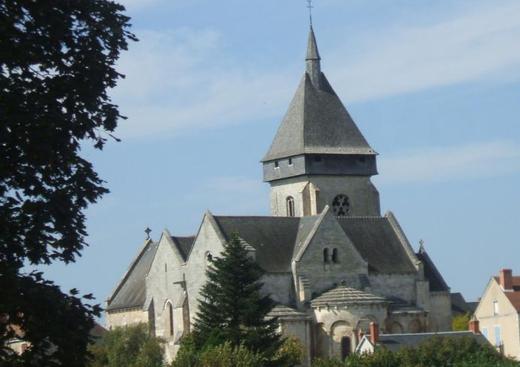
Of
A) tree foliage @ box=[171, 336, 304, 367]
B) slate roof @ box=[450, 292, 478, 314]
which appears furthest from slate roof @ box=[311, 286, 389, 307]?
slate roof @ box=[450, 292, 478, 314]

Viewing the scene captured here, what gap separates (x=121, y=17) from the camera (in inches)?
912

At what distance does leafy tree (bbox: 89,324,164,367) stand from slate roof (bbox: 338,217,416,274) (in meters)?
9.98

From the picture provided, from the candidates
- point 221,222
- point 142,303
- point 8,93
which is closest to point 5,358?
point 8,93

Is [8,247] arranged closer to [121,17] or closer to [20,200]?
[20,200]

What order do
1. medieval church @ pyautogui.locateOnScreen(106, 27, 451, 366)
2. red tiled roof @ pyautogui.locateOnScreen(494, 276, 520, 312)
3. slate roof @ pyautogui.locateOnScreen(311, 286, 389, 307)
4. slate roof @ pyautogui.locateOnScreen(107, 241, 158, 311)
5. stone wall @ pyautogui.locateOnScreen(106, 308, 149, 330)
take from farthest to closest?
slate roof @ pyautogui.locateOnScreen(107, 241, 158, 311) → red tiled roof @ pyautogui.locateOnScreen(494, 276, 520, 312) → stone wall @ pyautogui.locateOnScreen(106, 308, 149, 330) → medieval church @ pyautogui.locateOnScreen(106, 27, 451, 366) → slate roof @ pyautogui.locateOnScreen(311, 286, 389, 307)

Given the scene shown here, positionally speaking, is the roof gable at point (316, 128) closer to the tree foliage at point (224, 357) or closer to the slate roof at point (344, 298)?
the slate roof at point (344, 298)

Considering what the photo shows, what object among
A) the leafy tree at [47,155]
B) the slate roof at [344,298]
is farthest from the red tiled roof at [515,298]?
the leafy tree at [47,155]

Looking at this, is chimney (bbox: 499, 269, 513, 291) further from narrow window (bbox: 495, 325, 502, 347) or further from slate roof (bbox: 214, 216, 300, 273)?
slate roof (bbox: 214, 216, 300, 273)

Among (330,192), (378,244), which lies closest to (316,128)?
(330,192)

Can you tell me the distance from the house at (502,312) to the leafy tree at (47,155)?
53.5 metres

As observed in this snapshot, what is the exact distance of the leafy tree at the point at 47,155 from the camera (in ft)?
70.6

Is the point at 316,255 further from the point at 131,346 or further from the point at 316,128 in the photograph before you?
the point at 316,128

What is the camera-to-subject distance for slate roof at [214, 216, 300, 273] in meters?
67.0

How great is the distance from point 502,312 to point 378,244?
29.9 feet
